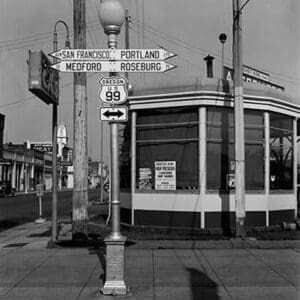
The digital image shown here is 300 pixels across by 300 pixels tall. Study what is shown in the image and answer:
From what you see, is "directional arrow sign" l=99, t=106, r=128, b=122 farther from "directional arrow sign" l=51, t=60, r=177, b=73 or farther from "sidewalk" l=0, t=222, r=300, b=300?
"sidewalk" l=0, t=222, r=300, b=300

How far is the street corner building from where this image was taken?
14.8 meters

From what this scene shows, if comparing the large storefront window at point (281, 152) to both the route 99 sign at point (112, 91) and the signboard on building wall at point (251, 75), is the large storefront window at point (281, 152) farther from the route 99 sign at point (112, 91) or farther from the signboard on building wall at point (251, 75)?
the route 99 sign at point (112, 91)

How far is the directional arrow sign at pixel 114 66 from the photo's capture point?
8.01 metres

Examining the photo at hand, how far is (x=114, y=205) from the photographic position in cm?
780

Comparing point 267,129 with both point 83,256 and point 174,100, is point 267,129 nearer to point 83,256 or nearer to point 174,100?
point 174,100

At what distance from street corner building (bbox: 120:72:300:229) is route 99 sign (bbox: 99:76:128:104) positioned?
6.99 metres

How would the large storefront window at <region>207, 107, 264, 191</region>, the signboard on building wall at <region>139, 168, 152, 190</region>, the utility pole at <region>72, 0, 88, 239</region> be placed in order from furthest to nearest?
the signboard on building wall at <region>139, 168, 152, 190</region>, the large storefront window at <region>207, 107, 264, 191</region>, the utility pole at <region>72, 0, 88, 239</region>

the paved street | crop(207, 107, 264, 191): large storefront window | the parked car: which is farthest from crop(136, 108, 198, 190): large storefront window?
the parked car

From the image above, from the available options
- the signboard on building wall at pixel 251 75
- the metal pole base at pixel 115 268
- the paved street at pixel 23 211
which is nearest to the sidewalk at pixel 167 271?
the metal pole base at pixel 115 268

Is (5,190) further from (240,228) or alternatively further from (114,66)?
(114,66)

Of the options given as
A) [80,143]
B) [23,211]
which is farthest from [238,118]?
[23,211]

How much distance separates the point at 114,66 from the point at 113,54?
18 cm

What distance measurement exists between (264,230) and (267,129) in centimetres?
298

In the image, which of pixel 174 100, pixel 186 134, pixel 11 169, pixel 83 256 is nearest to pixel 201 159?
pixel 186 134
